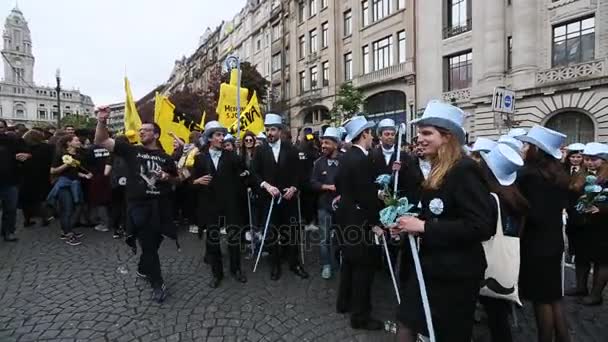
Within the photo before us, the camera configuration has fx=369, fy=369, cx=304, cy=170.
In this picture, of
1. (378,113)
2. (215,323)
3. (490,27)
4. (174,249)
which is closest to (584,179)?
(215,323)

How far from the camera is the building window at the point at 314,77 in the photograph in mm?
35969

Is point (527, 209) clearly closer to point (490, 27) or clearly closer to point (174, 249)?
point (174, 249)

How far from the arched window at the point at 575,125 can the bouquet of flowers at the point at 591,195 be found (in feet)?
56.8

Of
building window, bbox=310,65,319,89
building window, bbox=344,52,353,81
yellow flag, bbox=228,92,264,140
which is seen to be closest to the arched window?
building window, bbox=344,52,353,81

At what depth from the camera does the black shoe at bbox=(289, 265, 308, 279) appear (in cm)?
532

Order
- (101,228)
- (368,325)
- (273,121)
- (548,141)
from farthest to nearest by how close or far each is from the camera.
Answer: (101,228)
(273,121)
(368,325)
(548,141)

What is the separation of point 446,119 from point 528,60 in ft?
69.1

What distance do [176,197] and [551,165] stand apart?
7659mm

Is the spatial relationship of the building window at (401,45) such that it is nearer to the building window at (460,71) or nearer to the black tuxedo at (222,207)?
the building window at (460,71)

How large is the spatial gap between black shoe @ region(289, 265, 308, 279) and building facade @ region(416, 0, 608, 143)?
1290 centimetres

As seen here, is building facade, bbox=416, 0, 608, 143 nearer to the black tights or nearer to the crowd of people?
the crowd of people

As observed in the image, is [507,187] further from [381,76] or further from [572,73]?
[381,76]

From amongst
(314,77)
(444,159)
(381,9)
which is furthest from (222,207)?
(314,77)

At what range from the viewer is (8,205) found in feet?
22.8
